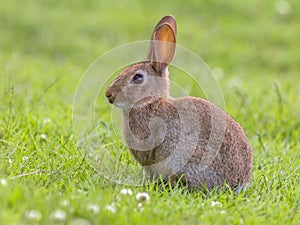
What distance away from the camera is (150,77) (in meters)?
4.72

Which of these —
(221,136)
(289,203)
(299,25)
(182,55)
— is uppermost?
(299,25)

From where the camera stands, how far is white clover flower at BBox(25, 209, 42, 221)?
3346mm

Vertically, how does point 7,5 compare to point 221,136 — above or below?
above

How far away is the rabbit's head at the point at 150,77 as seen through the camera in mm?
4543

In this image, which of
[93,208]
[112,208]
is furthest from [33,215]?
[112,208]

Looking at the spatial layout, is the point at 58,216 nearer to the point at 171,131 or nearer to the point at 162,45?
the point at 171,131

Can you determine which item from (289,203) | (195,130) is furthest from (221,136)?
(289,203)

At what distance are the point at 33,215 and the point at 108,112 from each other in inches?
141

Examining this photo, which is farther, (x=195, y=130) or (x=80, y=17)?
(x=80, y=17)

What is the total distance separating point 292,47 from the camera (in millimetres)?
12203

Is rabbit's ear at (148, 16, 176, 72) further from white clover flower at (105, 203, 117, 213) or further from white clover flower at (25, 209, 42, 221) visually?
white clover flower at (25, 209, 42, 221)

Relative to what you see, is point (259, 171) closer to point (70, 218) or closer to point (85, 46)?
point (70, 218)

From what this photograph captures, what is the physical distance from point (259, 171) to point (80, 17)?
8586 mm

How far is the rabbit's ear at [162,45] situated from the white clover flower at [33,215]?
1.69m
